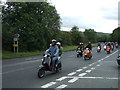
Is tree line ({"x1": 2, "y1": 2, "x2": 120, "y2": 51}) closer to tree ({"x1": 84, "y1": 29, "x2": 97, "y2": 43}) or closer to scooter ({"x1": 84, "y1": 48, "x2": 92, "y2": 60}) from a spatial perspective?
scooter ({"x1": 84, "y1": 48, "x2": 92, "y2": 60})

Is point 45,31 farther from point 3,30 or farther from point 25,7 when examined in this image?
point 3,30

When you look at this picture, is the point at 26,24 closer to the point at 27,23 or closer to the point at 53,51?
the point at 27,23

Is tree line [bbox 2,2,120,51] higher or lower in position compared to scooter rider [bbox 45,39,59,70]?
higher

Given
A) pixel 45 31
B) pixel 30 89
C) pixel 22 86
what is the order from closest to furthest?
pixel 30 89, pixel 22 86, pixel 45 31

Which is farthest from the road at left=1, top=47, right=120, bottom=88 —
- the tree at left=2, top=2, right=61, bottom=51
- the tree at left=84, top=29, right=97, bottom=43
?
the tree at left=84, top=29, right=97, bottom=43

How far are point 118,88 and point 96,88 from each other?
0.72 meters

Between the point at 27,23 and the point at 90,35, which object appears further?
the point at 90,35

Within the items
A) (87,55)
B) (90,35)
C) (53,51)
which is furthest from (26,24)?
(90,35)

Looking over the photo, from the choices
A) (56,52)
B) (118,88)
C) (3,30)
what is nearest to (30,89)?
(118,88)

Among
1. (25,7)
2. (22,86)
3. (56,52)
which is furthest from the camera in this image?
(25,7)

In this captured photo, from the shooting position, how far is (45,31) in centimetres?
4812

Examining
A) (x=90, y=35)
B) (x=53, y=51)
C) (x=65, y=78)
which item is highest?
(x=90, y=35)

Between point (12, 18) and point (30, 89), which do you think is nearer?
point (30, 89)

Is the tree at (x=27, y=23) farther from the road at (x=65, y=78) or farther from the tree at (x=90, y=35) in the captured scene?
the tree at (x=90, y=35)
